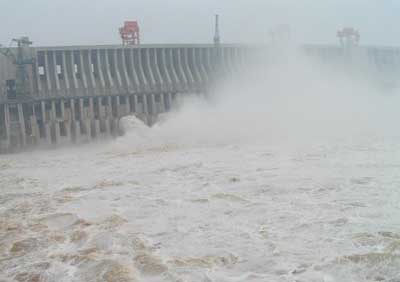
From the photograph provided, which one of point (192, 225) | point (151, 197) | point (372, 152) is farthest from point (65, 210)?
point (372, 152)

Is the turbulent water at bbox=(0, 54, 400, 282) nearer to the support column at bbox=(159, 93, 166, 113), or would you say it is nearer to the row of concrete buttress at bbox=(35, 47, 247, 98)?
the row of concrete buttress at bbox=(35, 47, 247, 98)

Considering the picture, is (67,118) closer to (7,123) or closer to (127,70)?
(7,123)

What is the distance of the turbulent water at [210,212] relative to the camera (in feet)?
22.2

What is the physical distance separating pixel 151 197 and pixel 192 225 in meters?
2.38

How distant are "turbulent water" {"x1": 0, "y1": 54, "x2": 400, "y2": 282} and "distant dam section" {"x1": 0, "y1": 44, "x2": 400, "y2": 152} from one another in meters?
2.93

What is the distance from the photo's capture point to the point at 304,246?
729cm

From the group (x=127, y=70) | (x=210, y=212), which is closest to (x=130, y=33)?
(x=127, y=70)

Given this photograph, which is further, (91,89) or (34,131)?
(91,89)

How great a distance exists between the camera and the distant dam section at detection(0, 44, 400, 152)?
2145cm

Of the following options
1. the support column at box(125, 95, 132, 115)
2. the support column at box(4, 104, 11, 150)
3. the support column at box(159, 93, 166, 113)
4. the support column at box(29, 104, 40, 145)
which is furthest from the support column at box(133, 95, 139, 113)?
the support column at box(4, 104, 11, 150)

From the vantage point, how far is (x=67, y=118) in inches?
865

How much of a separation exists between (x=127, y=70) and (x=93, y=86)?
2.27 metres

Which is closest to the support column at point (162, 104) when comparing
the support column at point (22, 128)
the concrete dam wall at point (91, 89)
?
the concrete dam wall at point (91, 89)

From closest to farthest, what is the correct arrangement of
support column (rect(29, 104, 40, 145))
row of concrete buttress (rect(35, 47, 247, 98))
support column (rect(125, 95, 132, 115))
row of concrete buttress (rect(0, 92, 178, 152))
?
row of concrete buttress (rect(0, 92, 178, 152)), support column (rect(29, 104, 40, 145)), row of concrete buttress (rect(35, 47, 247, 98)), support column (rect(125, 95, 132, 115))
